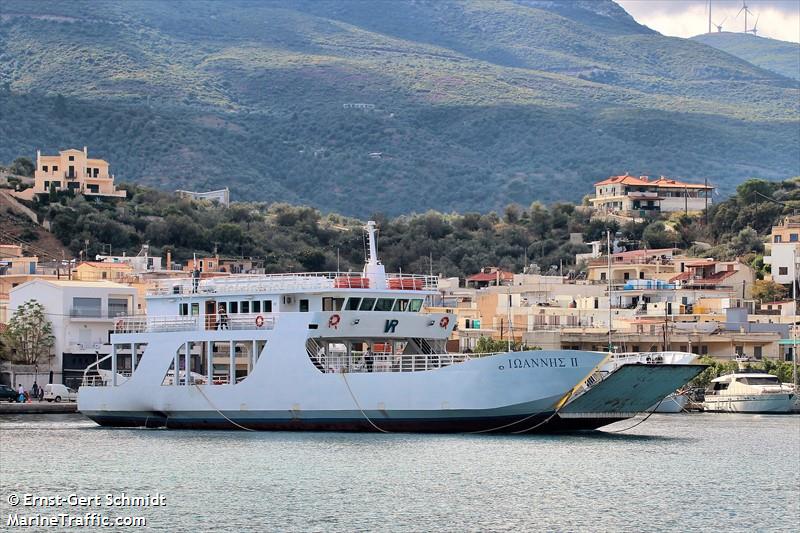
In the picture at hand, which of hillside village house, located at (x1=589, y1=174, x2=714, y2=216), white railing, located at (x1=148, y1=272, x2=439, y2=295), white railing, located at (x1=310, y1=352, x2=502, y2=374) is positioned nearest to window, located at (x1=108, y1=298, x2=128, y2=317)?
white railing, located at (x1=148, y1=272, x2=439, y2=295)

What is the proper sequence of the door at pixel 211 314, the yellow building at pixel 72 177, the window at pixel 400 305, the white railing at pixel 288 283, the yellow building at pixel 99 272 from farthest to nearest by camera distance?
1. the yellow building at pixel 72 177
2. the yellow building at pixel 99 272
3. the door at pixel 211 314
4. the window at pixel 400 305
5. the white railing at pixel 288 283

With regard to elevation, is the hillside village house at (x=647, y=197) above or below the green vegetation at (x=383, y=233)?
above

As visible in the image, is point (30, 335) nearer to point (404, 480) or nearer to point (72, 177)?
point (404, 480)

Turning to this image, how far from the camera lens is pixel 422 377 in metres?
49.9

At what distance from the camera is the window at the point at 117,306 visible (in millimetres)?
77000

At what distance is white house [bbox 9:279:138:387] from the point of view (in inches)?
2970

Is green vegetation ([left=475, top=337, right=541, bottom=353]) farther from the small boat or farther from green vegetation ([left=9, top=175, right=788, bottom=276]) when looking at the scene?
green vegetation ([left=9, top=175, right=788, bottom=276])

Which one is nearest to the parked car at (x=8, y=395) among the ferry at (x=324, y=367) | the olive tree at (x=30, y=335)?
the olive tree at (x=30, y=335)

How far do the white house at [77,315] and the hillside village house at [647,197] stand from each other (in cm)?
6512

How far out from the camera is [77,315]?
76.3 metres

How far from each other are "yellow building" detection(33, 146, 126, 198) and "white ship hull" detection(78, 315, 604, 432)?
66180 mm

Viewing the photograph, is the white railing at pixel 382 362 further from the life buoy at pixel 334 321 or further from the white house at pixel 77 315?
the white house at pixel 77 315

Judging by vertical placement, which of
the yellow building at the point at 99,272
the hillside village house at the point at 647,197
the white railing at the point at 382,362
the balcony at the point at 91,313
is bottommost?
the white railing at the point at 382,362

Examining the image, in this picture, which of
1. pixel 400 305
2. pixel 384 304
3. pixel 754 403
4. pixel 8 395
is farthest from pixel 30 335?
pixel 754 403
